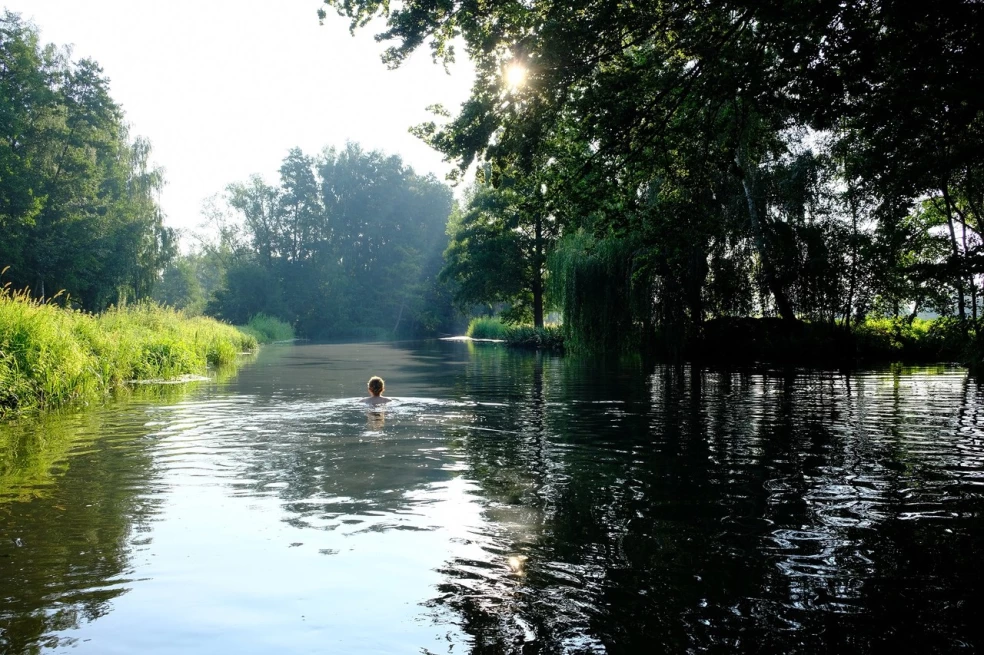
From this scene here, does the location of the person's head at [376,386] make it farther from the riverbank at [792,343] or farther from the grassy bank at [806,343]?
the grassy bank at [806,343]

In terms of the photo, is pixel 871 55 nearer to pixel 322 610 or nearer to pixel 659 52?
pixel 659 52

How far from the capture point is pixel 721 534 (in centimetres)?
622

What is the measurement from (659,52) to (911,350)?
837 inches

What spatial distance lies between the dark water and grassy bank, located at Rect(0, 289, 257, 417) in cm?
237

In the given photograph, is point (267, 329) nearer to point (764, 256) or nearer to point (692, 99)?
point (764, 256)

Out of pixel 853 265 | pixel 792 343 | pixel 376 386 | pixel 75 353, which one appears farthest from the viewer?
pixel 853 265

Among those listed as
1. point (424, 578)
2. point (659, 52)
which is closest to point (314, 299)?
point (659, 52)

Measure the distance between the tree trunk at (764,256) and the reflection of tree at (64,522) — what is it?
22.9 metres

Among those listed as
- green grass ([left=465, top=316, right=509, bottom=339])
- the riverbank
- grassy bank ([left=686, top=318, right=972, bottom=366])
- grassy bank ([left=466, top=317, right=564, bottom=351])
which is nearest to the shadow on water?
the riverbank

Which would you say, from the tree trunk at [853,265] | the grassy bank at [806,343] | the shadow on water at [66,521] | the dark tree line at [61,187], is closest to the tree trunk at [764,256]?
the grassy bank at [806,343]

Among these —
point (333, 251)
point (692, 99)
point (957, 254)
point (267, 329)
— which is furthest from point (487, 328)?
point (957, 254)

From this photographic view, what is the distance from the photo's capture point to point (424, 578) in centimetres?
532

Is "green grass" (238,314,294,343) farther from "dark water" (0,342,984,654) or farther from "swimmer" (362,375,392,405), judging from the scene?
"dark water" (0,342,984,654)

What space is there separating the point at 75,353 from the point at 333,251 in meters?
90.5
